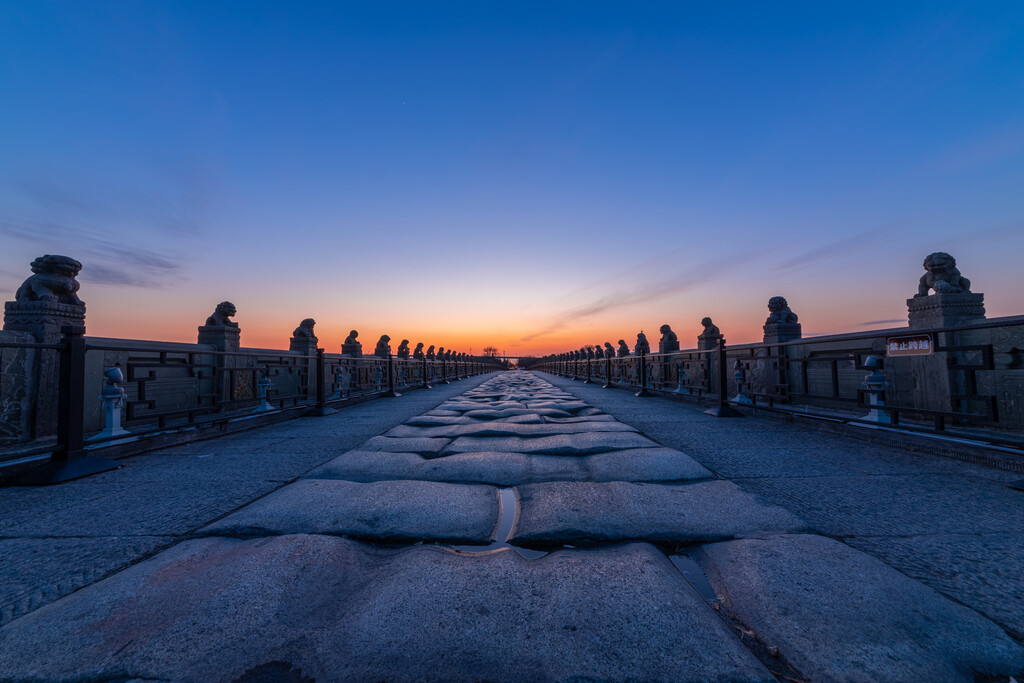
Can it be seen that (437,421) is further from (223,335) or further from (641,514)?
(223,335)

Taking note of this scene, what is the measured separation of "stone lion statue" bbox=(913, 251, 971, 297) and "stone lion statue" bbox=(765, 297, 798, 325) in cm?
238

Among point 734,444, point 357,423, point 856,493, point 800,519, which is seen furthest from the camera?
point 357,423

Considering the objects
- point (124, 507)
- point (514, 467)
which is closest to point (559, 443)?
point (514, 467)

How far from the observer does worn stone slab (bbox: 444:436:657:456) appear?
12.5 feet

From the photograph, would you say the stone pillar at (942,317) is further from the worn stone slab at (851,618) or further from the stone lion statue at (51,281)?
the stone lion statue at (51,281)

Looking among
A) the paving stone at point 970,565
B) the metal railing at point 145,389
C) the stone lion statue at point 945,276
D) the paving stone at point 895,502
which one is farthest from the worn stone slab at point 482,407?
the stone lion statue at point 945,276

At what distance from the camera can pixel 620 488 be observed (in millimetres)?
2605

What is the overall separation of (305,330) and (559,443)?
10461 millimetres

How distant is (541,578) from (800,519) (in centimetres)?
158

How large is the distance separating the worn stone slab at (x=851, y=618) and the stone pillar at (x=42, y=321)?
9.66m

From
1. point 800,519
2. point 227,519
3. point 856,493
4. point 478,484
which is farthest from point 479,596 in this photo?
point 856,493

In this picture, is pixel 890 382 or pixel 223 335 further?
pixel 223 335

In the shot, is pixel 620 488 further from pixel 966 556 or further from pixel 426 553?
pixel 966 556

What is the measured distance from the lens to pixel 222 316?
30.8ft
